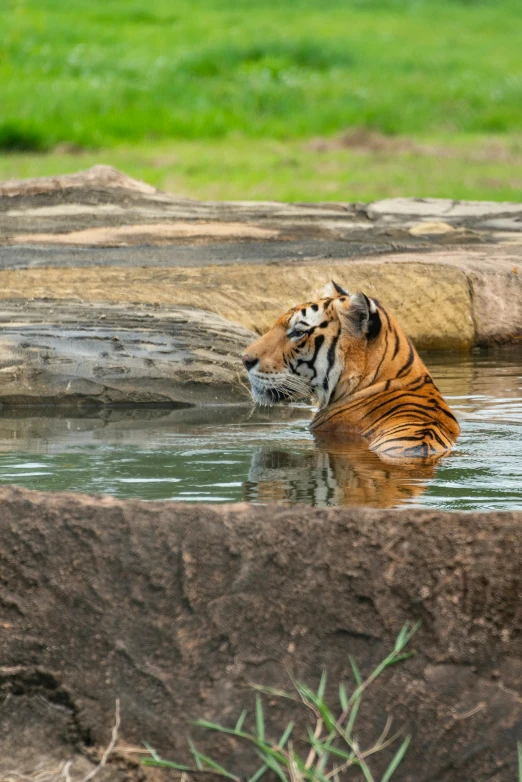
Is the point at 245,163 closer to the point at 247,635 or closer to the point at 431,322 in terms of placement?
the point at 431,322

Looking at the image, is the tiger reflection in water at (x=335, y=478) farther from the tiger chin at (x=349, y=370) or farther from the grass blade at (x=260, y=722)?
the grass blade at (x=260, y=722)

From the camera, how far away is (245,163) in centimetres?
1414

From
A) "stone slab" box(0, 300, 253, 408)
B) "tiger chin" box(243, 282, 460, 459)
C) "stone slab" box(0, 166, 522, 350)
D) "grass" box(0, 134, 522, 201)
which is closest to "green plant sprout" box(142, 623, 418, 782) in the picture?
"tiger chin" box(243, 282, 460, 459)

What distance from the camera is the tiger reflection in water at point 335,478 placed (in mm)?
3840

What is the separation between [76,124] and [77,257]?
813 cm

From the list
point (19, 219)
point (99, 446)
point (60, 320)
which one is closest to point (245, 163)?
point (19, 219)

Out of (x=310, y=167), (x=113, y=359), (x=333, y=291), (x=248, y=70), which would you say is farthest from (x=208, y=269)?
(x=248, y=70)

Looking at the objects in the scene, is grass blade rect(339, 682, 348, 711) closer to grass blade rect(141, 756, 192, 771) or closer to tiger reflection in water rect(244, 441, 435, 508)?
grass blade rect(141, 756, 192, 771)

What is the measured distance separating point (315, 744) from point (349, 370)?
8.50 ft

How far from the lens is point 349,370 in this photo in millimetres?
4914

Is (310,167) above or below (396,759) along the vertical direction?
above

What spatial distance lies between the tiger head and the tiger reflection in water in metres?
0.26

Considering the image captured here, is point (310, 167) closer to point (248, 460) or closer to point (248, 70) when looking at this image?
point (248, 70)

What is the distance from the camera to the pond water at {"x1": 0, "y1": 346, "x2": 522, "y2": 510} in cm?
386
